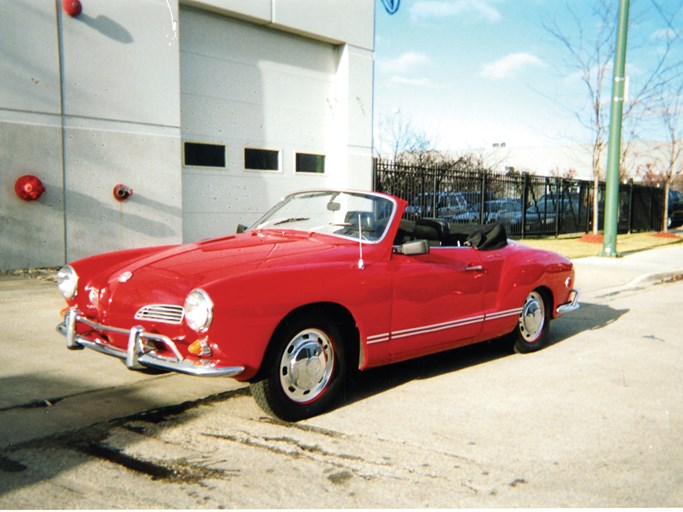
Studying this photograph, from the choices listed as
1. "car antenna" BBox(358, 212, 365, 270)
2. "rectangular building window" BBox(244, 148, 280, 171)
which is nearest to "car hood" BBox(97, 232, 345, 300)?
"car antenna" BBox(358, 212, 365, 270)

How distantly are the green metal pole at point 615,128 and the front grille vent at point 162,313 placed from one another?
1266 centimetres

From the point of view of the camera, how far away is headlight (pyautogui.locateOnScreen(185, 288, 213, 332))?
3594 mm

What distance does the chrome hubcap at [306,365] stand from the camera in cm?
398

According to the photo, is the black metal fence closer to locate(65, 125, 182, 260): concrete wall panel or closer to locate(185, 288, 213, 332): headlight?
locate(65, 125, 182, 260): concrete wall panel

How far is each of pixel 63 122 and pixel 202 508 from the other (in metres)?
7.84

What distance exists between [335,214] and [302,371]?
152cm

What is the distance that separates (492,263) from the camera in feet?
18.2

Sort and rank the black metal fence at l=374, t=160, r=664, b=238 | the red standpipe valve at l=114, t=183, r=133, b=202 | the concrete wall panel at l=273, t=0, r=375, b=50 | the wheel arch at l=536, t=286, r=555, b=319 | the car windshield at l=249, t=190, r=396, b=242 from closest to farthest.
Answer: the car windshield at l=249, t=190, r=396, b=242
the wheel arch at l=536, t=286, r=555, b=319
the red standpipe valve at l=114, t=183, r=133, b=202
the concrete wall panel at l=273, t=0, r=375, b=50
the black metal fence at l=374, t=160, r=664, b=238

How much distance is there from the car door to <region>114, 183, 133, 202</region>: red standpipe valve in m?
6.31

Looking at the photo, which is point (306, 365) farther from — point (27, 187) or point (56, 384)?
point (27, 187)

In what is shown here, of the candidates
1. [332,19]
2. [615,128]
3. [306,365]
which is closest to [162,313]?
[306,365]

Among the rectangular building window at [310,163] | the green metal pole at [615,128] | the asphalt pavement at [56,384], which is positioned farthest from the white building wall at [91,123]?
the green metal pole at [615,128]

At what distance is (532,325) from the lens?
6.17 meters

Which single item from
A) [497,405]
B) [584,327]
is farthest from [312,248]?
[584,327]
